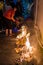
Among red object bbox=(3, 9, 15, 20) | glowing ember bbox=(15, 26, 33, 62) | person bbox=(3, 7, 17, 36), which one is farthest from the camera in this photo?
red object bbox=(3, 9, 15, 20)

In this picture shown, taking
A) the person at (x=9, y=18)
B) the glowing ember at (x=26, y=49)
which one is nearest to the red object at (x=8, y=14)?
the person at (x=9, y=18)

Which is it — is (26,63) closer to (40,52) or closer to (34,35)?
(40,52)

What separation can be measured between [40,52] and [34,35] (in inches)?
30.6

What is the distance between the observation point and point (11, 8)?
5355mm

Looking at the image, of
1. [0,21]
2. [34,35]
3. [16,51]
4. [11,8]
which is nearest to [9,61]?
[16,51]

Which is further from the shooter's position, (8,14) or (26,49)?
(8,14)

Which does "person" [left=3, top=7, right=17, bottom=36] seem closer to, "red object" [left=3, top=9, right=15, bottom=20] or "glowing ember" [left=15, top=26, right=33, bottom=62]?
"red object" [left=3, top=9, right=15, bottom=20]

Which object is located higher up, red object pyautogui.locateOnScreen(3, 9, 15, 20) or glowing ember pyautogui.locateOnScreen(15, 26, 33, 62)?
red object pyautogui.locateOnScreen(3, 9, 15, 20)

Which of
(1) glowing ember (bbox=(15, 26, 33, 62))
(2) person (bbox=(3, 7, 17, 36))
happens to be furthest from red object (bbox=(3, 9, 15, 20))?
(1) glowing ember (bbox=(15, 26, 33, 62))

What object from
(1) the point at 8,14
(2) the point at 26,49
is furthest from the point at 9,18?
(2) the point at 26,49

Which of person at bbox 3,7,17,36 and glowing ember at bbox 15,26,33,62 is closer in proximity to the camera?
glowing ember at bbox 15,26,33,62

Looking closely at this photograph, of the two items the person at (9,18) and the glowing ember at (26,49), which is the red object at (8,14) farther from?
the glowing ember at (26,49)

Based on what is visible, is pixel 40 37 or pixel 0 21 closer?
pixel 40 37

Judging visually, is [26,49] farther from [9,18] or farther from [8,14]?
[8,14]
